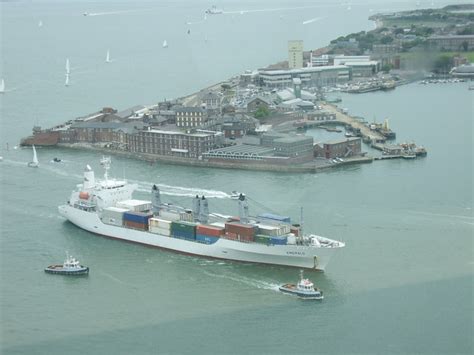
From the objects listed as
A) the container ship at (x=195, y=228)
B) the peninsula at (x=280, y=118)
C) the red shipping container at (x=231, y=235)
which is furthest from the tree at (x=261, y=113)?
the red shipping container at (x=231, y=235)

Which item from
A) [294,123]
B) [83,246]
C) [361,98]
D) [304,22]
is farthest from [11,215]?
[304,22]

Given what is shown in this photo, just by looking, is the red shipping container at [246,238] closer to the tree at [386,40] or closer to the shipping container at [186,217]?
the shipping container at [186,217]

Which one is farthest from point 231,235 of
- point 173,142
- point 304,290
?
point 173,142

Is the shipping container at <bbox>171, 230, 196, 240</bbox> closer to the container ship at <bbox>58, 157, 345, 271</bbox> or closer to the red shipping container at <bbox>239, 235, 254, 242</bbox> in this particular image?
the container ship at <bbox>58, 157, 345, 271</bbox>

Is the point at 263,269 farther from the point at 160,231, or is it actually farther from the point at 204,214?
the point at 160,231

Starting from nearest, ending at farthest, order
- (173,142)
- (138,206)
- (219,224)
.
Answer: (219,224) < (138,206) < (173,142)

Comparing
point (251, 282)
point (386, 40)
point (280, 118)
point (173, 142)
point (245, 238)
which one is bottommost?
point (251, 282)

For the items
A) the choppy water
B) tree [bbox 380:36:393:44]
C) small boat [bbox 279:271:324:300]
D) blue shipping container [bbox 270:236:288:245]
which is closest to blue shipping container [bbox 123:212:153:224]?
the choppy water
